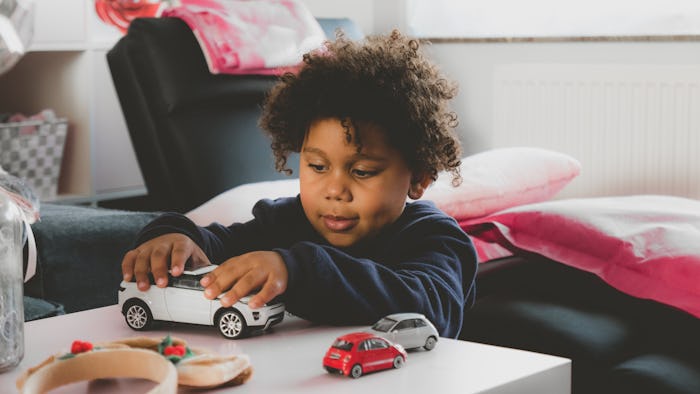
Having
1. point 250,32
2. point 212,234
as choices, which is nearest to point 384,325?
point 212,234

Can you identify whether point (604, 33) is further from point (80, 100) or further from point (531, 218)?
point (80, 100)

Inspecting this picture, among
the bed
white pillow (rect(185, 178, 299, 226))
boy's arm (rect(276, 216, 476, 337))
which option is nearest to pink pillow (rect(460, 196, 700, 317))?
the bed

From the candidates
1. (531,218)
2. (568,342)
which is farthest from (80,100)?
(568,342)

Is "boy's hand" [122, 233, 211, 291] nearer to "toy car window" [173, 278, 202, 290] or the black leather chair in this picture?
"toy car window" [173, 278, 202, 290]

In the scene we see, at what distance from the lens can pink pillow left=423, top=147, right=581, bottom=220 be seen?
1979mm

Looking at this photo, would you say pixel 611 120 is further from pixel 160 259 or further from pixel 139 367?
pixel 139 367

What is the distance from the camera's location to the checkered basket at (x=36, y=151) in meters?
2.35

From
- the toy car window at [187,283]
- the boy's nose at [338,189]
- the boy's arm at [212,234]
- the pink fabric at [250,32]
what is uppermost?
the pink fabric at [250,32]

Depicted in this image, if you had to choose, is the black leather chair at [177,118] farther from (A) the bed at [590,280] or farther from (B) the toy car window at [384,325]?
(B) the toy car window at [384,325]

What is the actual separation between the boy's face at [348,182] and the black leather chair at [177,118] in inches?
39.5

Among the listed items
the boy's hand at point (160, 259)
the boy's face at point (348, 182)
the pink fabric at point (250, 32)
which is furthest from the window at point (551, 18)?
the boy's hand at point (160, 259)

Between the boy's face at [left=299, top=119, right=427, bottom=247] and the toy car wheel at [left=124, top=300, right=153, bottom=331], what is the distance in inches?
10.7

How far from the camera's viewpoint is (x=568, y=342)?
5.01ft

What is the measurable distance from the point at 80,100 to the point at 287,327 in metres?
1.81
